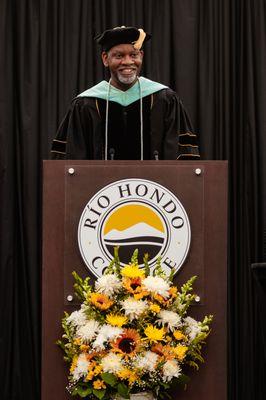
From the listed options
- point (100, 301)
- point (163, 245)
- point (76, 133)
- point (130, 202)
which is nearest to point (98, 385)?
point (100, 301)

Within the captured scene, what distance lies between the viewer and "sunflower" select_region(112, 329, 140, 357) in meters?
2.58

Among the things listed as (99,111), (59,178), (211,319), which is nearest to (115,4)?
(99,111)

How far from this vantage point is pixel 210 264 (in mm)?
2738

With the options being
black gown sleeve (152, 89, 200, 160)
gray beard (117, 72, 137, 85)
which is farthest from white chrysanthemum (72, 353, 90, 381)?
gray beard (117, 72, 137, 85)

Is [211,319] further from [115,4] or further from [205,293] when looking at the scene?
[115,4]

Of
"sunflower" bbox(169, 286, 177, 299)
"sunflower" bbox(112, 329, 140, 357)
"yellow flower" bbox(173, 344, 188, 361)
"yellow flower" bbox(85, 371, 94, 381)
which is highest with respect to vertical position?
"sunflower" bbox(169, 286, 177, 299)

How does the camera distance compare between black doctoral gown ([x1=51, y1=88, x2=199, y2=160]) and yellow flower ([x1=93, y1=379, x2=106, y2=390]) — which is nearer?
yellow flower ([x1=93, y1=379, x2=106, y2=390])

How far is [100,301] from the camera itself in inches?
103

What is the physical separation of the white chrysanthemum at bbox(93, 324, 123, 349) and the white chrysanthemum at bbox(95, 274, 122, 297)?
0.38 ft

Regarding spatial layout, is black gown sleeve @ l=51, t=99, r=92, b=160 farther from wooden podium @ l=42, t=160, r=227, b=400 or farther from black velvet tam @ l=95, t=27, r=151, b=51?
wooden podium @ l=42, t=160, r=227, b=400

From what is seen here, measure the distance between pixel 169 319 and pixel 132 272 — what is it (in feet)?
0.65

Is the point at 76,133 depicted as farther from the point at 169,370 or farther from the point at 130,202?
the point at 169,370

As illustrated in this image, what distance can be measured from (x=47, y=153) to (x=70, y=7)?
0.95 m

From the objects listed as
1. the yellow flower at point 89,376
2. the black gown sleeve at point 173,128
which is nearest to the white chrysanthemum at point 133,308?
the yellow flower at point 89,376
